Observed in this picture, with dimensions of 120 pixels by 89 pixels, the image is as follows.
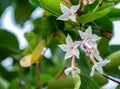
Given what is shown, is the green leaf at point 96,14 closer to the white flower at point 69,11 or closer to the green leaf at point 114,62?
the white flower at point 69,11

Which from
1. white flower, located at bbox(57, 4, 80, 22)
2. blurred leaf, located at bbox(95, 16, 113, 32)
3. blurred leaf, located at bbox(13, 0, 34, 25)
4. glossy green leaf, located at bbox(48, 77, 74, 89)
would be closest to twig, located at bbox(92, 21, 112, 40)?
blurred leaf, located at bbox(95, 16, 113, 32)

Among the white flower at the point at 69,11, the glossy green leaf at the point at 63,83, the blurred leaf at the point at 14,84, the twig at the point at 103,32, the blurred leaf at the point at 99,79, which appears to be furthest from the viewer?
the blurred leaf at the point at 14,84

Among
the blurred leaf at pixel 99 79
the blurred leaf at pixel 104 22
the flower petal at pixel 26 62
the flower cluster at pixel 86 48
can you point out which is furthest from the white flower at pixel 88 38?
the flower petal at pixel 26 62

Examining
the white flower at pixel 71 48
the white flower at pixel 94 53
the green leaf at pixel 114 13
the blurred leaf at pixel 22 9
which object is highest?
the blurred leaf at pixel 22 9

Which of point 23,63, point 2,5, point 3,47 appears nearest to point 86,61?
point 23,63

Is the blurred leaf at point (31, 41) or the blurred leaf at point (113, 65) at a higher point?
the blurred leaf at point (31, 41)

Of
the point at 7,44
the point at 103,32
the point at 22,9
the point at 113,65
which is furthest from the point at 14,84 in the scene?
the point at 103,32
